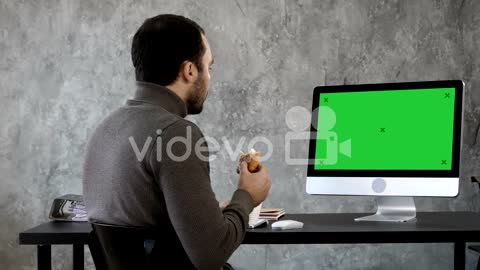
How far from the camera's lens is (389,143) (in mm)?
2586

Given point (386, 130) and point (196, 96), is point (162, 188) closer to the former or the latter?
point (196, 96)

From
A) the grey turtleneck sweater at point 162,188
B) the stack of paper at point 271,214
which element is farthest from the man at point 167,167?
the stack of paper at point 271,214

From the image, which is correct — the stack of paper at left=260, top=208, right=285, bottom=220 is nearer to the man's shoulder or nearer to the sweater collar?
the sweater collar

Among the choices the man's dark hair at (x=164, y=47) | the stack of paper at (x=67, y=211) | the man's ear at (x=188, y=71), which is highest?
the man's dark hair at (x=164, y=47)

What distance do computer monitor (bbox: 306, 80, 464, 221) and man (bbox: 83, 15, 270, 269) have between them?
0.83 meters

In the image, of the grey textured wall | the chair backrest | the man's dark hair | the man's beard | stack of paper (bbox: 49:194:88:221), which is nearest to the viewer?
the chair backrest

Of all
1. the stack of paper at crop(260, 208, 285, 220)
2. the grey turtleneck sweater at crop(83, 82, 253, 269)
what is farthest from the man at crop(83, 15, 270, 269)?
the stack of paper at crop(260, 208, 285, 220)

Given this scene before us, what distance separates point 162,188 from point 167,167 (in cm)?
Answer: 6

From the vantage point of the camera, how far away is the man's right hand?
1.82 metres

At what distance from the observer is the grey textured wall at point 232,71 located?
3.76 meters

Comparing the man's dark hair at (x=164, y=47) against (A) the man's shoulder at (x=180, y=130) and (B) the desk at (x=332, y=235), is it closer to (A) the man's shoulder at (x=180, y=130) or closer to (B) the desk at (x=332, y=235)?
(A) the man's shoulder at (x=180, y=130)

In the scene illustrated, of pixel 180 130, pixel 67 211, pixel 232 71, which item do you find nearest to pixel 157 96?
pixel 180 130

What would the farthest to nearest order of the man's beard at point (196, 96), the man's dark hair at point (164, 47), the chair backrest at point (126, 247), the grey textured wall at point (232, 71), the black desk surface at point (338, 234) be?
the grey textured wall at point (232, 71), the black desk surface at point (338, 234), the man's beard at point (196, 96), the man's dark hair at point (164, 47), the chair backrest at point (126, 247)

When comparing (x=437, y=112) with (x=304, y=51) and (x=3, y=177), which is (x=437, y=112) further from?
(x=3, y=177)
